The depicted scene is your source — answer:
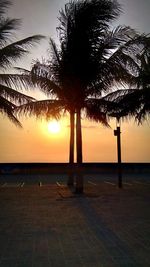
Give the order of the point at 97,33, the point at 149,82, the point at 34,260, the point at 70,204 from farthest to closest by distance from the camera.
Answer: the point at 149,82 < the point at 97,33 < the point at 70,204 < the point at 34,260

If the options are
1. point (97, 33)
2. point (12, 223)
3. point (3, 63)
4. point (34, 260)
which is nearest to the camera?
point (34, 260)

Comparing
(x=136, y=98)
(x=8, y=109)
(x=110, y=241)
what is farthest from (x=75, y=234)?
(x=136, y=98)

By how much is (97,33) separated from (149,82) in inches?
298

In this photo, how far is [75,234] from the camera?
9.71 m

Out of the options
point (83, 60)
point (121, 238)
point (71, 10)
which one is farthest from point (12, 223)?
point (71, 10)

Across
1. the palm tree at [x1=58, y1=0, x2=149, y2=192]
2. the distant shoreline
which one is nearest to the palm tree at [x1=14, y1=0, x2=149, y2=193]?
the palm tree at [x1=58, y1=0, x2=149, y2=192]

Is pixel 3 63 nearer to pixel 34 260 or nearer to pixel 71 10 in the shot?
pixel 71 10

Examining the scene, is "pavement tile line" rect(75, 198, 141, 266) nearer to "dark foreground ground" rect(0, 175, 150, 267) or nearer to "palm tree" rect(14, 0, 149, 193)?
"dark foreground ground" rect(0, 175, 150, 267)

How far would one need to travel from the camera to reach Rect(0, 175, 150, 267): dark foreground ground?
7.35 m

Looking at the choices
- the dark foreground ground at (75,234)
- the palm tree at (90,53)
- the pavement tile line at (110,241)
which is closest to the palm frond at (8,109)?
the palm tree at (90,53)

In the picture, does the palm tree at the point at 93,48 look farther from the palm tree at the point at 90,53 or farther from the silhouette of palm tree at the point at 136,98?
the silhouette of palm tree at the point at 136,98

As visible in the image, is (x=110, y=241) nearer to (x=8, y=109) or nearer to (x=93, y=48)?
(x=93, y=48)

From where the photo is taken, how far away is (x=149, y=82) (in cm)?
2530

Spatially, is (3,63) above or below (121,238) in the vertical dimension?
above
